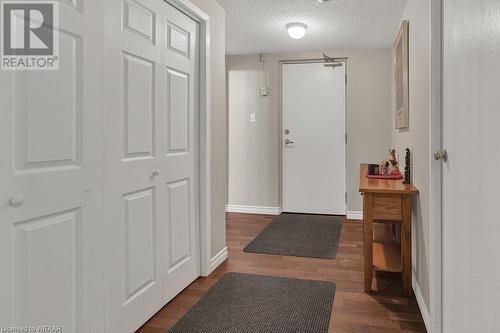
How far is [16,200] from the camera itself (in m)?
1.24

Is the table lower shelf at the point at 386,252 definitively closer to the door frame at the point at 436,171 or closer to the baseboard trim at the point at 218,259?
the door frame at the point at 436,171

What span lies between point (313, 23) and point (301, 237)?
7.30 feet

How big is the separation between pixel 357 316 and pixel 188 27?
2.19 meters

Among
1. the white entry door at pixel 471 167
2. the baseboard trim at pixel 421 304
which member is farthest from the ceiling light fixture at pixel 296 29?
the baseboard trim at pixel 421 304

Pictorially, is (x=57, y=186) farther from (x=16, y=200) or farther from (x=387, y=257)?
(x=387, y=257)

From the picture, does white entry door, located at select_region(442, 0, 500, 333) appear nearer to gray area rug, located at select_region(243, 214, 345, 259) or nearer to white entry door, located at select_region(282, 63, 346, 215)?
gray area rug, located at select_region(243, 214, 345, 259)

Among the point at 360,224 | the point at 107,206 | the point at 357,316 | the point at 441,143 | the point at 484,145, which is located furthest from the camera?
the point at 360,224

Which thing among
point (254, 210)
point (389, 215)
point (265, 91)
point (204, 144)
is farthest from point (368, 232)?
point (265, 91)

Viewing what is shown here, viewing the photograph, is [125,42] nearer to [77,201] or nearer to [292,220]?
[77,201]

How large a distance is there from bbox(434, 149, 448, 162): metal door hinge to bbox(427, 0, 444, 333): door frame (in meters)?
0.03

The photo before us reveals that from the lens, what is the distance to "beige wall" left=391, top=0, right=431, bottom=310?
205cm

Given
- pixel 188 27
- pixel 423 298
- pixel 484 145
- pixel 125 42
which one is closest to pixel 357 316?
pixel 423 298

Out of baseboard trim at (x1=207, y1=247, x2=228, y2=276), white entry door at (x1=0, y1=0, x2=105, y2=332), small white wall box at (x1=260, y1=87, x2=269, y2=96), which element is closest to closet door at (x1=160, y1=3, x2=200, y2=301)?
baseboard trim at (x1=207, y1=247, x2=228, y2=276)

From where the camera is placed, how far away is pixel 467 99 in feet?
4.54
